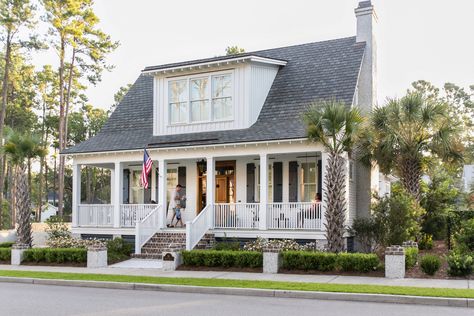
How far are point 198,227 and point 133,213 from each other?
384cm

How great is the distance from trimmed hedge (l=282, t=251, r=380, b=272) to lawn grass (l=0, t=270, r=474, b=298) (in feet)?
7.80

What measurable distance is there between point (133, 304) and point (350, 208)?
11.3 m

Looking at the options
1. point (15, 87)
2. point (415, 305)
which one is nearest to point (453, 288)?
point (415, 305)

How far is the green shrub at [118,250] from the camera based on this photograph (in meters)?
20.6

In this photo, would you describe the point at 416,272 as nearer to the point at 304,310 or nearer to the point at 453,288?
the point at 453,288

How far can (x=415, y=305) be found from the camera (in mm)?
11594

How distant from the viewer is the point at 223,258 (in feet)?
58.8

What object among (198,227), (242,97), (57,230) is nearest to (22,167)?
(57,230)

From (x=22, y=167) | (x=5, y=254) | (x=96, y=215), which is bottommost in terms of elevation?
(x=5, y=254)

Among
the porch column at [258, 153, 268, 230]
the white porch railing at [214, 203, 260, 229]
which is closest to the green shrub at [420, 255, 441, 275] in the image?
the porch column at [258, 153, 268, 230]

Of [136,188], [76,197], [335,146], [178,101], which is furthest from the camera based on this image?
[136,188]

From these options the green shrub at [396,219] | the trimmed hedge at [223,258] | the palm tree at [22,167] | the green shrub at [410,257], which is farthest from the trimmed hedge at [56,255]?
the green shrub at [410,257]

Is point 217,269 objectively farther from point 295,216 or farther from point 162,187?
point 162,187

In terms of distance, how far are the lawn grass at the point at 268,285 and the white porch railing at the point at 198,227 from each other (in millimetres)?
3648
